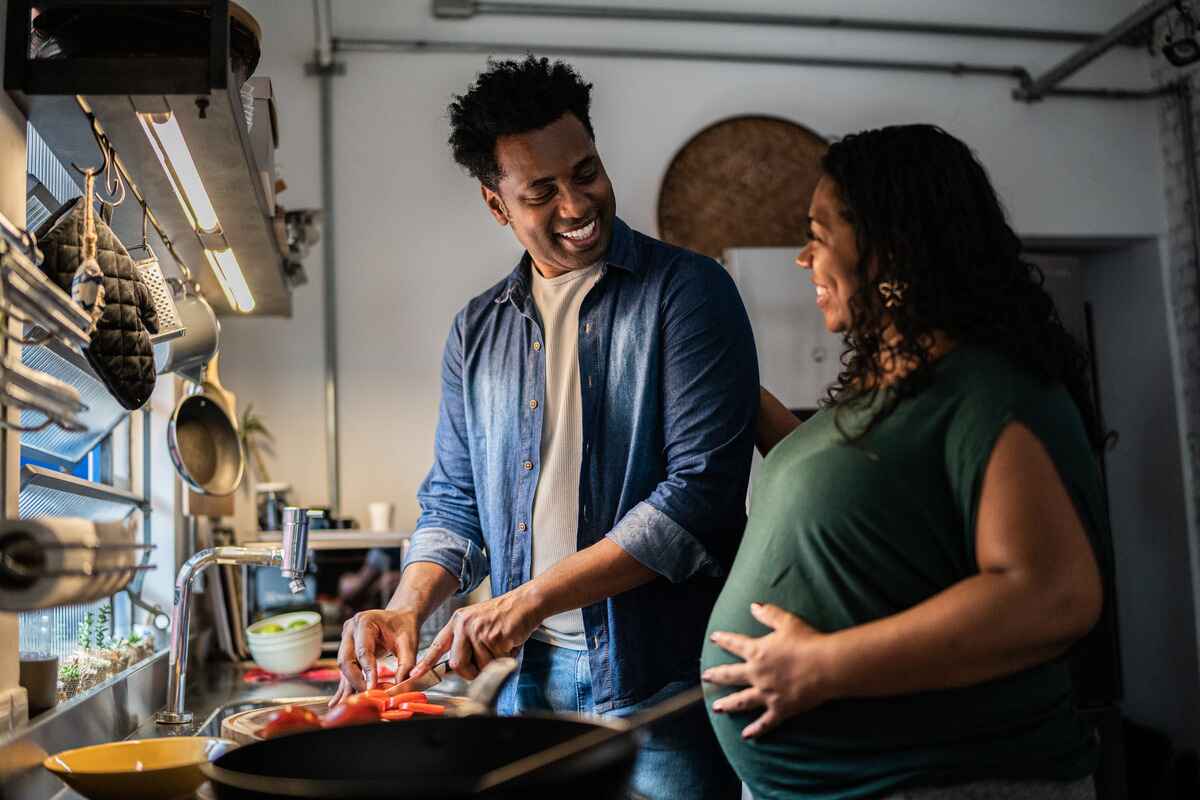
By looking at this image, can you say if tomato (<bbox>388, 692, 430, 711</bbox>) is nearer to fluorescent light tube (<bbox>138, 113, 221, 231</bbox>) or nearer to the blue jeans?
the blue jeans

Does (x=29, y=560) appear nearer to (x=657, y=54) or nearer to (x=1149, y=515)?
(x=657, y=54)

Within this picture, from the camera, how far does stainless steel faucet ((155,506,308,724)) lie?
178 cm

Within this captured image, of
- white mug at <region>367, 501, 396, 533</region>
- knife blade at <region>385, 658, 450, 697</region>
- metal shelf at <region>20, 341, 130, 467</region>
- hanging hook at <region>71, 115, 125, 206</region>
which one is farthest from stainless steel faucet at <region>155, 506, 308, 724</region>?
white mug at <region>367, 501, 396, 533</region>

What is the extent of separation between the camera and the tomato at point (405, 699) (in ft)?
3.89

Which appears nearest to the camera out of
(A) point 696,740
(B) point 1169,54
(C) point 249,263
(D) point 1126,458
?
(A) point 696,740

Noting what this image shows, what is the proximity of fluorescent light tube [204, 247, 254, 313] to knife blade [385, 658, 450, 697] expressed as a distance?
1.02 metres

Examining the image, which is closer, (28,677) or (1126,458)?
(28,677)

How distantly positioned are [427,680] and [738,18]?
9.78 ft

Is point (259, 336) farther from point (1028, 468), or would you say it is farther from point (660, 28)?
point (1028, 468)

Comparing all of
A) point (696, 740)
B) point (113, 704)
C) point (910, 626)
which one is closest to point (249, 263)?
point (113, 704)

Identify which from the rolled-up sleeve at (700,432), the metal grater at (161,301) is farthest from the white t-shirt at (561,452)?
the metal grater at (161,301)

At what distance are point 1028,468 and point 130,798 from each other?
2.71 feet

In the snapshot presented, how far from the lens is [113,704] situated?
1783 millimetres

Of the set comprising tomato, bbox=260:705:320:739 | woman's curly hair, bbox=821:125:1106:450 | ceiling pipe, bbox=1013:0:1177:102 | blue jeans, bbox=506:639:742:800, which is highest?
ceiling pipe, bbox=1013:0:1177:102
